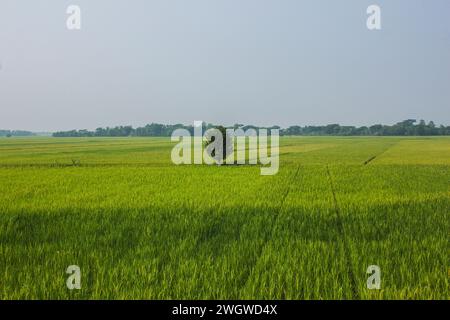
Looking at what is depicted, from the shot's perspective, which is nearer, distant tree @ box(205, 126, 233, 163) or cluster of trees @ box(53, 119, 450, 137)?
distant tree @ box(205, 126, 233, 163)

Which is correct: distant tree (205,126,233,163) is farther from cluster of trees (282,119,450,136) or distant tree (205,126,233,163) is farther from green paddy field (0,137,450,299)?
cluster of trees (282,119,450,136)

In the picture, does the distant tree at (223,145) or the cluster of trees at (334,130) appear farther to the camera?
the cluster of trees at (334,130)

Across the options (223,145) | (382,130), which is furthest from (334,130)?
(223,145)

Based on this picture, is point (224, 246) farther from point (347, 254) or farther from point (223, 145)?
point (223, 145)

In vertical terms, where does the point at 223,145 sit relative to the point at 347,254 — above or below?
above

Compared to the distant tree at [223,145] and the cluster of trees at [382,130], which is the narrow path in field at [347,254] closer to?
the distant tree at [223,145]

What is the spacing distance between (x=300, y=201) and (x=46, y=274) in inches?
271

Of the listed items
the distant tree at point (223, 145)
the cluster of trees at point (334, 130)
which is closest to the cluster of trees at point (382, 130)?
the cluster of trees at point (334, 130)

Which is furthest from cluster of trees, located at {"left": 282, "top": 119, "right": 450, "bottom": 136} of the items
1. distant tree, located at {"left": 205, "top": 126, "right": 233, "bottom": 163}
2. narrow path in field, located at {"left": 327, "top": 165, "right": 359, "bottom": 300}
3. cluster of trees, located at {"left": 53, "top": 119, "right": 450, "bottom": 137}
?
narrow path in field, located at {"left": 327, "top": 165, "right": 359, "bottom": 300}

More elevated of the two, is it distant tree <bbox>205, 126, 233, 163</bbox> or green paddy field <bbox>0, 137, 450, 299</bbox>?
distant tree <bbox>205, 126, 233, 163</bbox>

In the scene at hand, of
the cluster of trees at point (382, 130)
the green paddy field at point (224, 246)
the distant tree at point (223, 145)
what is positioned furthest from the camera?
the cluster of trees at point (382, 130)

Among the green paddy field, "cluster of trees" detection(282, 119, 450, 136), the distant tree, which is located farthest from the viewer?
"cluster of trees" detection(282, 119, 450, 136)
